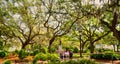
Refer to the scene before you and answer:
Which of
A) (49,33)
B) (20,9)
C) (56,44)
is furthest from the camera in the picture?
(56,44)

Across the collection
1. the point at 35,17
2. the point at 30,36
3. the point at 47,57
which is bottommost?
the point at 47,57

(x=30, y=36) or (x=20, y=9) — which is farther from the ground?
(x=20, y=9)

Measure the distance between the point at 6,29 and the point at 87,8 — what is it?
13.7m

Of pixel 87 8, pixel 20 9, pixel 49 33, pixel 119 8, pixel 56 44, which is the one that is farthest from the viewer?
pixel 56 44

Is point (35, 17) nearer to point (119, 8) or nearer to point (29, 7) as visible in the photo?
point (29, 7)

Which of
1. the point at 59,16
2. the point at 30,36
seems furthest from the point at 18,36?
the point at 59,16

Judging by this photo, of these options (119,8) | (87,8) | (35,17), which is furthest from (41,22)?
(119,8)

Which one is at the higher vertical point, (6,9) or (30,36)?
(6,9)

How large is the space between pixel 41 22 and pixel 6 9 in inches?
181

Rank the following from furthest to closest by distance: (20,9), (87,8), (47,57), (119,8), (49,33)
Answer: (49,33) → (20,9) → (87,8) → (47,57) → (119,8)

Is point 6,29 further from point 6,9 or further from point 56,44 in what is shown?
point 56,44

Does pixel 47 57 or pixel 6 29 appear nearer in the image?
pixel 47 57

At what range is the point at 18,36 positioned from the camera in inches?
1378

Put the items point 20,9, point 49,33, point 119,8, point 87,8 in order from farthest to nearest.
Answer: point 49,33
point 20,9
point 87,8
point 119,8
